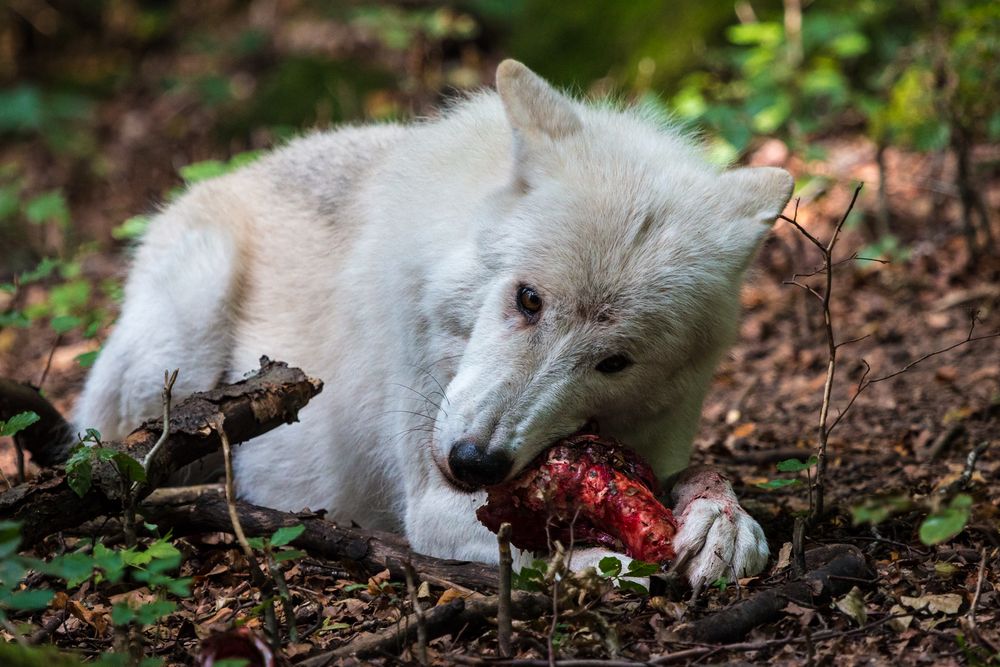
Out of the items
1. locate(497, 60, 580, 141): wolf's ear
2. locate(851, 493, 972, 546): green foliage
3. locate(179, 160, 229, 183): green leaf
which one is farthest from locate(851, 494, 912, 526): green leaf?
locate(179, 160, 229, 183): green leaf

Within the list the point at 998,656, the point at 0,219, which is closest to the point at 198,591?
the point at 998,656

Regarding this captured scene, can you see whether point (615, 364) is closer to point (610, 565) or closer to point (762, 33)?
point (610, 565)

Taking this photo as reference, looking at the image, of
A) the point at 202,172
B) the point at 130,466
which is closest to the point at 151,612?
the point at 130,466

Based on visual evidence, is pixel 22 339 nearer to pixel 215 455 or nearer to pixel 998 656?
pixel 215 455

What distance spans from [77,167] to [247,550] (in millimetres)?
10049

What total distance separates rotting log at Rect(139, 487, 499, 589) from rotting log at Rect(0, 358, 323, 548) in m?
0.36

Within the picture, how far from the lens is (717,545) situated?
3119 millimetres

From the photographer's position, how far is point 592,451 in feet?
10.6

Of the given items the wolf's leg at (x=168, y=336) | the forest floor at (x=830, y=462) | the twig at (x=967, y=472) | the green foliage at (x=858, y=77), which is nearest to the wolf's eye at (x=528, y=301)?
the forest floor at (x=830, y=462)

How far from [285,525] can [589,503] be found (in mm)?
1097

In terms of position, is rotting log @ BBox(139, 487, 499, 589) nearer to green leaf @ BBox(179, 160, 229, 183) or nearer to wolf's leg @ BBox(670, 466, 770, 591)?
wolf's leg @ BBox(670, 466, 770, 591)

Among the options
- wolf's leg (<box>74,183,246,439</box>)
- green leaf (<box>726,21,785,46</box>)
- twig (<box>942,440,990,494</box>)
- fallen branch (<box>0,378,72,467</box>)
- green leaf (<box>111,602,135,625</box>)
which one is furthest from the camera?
green leaf (<box>726,21,785,46</box>)

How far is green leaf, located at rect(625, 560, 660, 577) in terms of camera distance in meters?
2.90

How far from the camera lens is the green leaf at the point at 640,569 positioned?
9.53 feet
